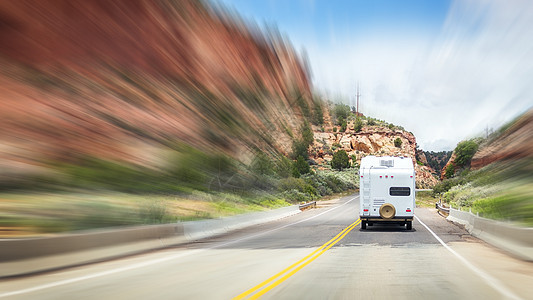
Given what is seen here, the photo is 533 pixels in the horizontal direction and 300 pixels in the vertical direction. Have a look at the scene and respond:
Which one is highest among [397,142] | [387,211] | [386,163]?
[397,142]

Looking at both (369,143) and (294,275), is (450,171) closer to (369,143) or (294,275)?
(369,143)

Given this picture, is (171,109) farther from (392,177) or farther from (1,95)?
(392,177)

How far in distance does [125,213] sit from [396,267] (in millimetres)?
10975

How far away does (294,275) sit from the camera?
402 inches

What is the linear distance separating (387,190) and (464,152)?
81927mm

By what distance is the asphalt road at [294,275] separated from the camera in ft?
26.9

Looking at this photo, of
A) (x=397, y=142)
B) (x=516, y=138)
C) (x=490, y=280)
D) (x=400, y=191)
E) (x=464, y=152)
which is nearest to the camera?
(x=490, y=280)

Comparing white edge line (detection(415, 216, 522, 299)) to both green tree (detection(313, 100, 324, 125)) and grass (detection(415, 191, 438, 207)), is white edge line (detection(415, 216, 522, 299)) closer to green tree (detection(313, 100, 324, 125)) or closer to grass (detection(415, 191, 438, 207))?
green tree (detection(313, 100, 324, 125))

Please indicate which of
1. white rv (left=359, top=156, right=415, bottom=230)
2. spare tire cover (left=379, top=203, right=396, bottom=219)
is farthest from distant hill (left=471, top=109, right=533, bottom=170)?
spare tire cover (left=379, top=203, right=396, bottom=219)

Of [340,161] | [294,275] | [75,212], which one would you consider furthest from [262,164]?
[340,161]

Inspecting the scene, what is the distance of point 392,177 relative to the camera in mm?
22344

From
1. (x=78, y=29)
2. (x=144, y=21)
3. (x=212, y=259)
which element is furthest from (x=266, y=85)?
(x=212, y=259)

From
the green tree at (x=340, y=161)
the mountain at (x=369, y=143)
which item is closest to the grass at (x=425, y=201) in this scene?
the green tree at (x=340, y=161)

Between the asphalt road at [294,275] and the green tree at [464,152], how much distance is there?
85.1 metres
